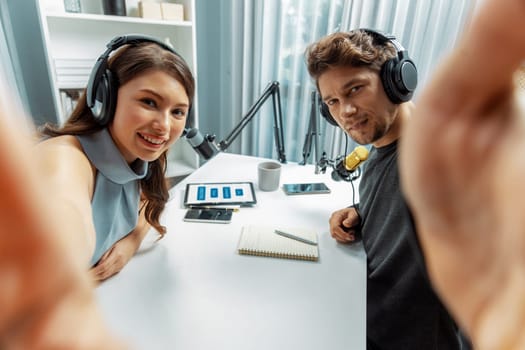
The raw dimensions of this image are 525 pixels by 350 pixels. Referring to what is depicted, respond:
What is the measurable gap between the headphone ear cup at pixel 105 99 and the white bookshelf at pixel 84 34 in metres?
0.78

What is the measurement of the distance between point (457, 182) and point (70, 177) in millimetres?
596

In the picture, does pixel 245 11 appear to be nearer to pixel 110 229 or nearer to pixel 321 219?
pixel 321 219

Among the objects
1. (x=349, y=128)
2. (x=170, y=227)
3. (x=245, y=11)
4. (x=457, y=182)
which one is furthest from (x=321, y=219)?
(x=245, y=11)

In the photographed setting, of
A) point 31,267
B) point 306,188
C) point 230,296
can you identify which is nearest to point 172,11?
point 306,188

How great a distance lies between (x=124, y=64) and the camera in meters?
0.72

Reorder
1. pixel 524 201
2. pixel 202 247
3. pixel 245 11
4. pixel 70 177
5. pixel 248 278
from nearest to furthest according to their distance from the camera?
pixel 524 201 → pixel 70 177 → pixel 248 278 → pixel 202 247 → pixel 245 11

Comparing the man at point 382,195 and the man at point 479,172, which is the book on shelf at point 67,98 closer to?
the man at point 382,195

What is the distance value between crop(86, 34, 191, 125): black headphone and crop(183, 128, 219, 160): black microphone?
0.96ft

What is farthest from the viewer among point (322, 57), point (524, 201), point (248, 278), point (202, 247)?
point (322, 57)

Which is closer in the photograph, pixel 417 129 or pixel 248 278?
pixel 417 129

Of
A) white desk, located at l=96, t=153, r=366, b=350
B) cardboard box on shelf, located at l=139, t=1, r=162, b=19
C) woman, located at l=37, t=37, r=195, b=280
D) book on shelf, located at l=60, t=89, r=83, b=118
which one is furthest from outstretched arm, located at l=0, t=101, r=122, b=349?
cardboard box on shelf, located at l=139, t=1, r=162, b=19

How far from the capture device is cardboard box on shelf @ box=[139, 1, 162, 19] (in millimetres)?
1528

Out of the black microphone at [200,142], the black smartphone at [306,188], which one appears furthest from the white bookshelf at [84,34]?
the black smartphone at [306,188]

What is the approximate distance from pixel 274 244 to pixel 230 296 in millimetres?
209
